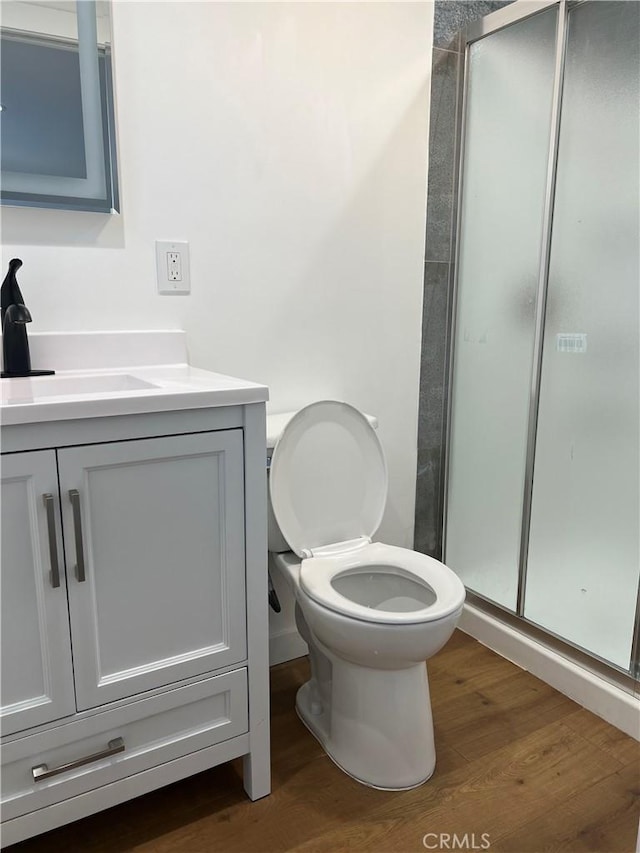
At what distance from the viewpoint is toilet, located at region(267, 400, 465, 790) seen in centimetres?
136

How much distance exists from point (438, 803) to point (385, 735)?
18cm

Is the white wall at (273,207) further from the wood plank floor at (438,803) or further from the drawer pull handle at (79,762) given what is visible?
the drawer pull handle at (79,762)

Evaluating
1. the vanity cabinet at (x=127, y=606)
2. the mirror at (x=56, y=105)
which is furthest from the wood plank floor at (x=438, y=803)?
the mirror at (x=56, y=105)

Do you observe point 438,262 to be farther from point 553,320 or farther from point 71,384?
point 71,384

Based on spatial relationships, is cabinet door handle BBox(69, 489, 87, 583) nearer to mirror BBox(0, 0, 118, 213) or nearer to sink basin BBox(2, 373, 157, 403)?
sink basin BBox(2, 373, 157, 403)

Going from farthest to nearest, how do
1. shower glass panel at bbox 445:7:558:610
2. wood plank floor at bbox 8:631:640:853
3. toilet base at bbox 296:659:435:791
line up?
shower glass panel at bbox 445:7:558:610 < toilet base at bbox 296:659:435:791 < wood plank floor at bbox 8:631:640:853

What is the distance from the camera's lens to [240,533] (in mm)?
1279

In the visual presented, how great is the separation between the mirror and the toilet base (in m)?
1.28

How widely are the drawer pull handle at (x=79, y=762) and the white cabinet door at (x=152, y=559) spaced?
0.11 metres

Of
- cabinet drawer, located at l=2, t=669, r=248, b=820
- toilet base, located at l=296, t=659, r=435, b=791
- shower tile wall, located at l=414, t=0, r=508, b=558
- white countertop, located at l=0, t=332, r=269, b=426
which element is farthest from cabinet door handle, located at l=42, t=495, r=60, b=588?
shower tile wall, located at l=414, t=0, r=508, b=558

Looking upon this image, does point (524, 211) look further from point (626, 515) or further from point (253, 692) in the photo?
point (253, 692)

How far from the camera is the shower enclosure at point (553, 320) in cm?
166

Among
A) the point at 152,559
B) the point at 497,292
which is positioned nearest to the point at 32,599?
the point at 152,559

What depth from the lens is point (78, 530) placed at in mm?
1096
